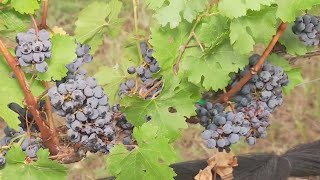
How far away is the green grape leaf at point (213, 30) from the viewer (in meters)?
1.21

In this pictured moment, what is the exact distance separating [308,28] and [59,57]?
58 cm

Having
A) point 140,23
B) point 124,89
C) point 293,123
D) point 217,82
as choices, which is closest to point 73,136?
point 124,89

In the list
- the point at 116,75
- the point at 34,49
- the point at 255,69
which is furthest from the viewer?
the point at 116,75

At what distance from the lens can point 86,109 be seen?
110cm

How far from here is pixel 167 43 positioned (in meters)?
1.24

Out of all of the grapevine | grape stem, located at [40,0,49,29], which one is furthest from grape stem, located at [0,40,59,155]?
grape stem, located at [40,0,49,29]

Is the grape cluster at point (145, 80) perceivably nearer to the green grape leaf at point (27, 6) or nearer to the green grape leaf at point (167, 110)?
the green grape leaf at point (167, 110)

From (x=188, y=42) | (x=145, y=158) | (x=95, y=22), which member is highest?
(x=95, y=22)

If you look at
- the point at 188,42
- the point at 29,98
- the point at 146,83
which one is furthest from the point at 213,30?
the point at 29,98

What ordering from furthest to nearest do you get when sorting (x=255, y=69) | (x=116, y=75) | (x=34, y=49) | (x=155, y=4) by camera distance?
(x=116, y=75)
(x=255, y=69)
(x=155, y=4)
(x=34, y=49)

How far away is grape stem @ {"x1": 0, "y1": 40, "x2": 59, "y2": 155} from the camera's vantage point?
1.09m

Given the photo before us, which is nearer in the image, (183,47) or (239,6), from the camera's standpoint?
(239,6)

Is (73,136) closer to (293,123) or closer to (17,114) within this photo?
(17,114)

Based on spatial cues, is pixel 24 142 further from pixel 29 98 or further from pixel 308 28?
pixel 308 28
